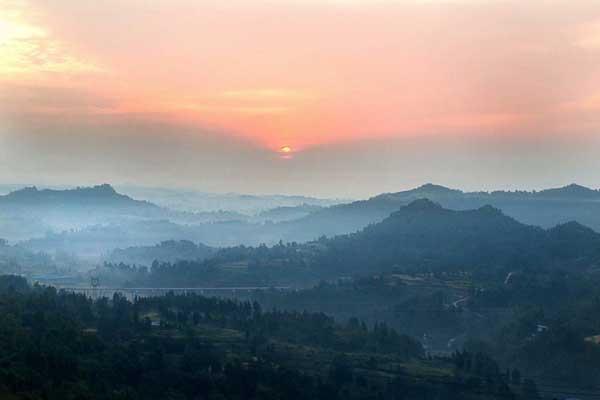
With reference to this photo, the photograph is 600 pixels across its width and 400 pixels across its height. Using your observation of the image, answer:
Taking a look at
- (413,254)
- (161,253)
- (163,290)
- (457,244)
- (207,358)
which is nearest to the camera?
(207,358)

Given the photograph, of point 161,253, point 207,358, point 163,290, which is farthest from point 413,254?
point 207,358

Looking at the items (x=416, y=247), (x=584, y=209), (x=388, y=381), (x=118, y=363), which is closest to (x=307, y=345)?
(x=388, y=381)

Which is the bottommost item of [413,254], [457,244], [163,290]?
[163,290]

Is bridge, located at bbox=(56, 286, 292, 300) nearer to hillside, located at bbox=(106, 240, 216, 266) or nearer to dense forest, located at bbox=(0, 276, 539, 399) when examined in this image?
dense forest, located at bbox=(0, 276, 539, 399)

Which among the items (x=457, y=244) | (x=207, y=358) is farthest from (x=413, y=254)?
(x=207, y=358)

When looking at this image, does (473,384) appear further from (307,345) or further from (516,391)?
(307,345)

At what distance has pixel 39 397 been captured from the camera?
4156 cm

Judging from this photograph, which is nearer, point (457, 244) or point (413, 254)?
point (413, 254)

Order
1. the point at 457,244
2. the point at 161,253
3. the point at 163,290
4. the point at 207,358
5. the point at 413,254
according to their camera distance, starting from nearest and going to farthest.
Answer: the point at 207,358 → the point at 163,290 → the point at 413,254 → the point at 457,244 → the point at 161,253

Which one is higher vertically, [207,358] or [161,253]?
[161,253]

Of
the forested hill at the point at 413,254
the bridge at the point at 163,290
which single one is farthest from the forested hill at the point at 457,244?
the bridge at the point at 163,290

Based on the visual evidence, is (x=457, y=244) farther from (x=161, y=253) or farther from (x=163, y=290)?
(x=161, y=253)

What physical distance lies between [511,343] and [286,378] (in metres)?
32.1

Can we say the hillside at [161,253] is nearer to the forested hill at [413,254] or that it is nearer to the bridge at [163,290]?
the forested hill at [413,254]
